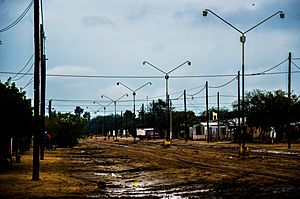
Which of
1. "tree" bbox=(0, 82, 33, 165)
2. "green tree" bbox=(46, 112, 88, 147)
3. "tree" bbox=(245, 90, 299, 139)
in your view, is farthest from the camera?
"tree" bbox=(245, 90, 299, 139)

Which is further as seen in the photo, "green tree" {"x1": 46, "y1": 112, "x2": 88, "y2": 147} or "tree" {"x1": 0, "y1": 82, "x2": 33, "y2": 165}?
"green tree" {"x1": 46, "y1": 112, "x2": 88, "y2": 147}

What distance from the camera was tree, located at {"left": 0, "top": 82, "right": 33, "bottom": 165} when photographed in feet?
75.3

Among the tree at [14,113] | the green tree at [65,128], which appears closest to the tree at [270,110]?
the green tree at [65,128]

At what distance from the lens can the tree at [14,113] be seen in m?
22.9

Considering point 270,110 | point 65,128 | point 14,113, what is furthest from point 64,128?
point 14,113

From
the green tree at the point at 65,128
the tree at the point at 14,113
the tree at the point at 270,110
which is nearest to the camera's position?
the tree at the point at 14,113

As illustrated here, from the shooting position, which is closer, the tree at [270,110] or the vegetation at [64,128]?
the vegetation at [64,128]

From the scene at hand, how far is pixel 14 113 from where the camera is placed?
2311 centimetres

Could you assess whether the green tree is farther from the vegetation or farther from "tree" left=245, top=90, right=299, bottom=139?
"tree" left=245, top=90, right=299, bottom=139

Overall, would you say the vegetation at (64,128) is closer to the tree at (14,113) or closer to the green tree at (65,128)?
the green tree at (65,128)

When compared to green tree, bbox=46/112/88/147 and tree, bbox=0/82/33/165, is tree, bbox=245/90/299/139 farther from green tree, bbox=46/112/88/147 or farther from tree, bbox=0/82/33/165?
tree, bbox=0/82/33/165

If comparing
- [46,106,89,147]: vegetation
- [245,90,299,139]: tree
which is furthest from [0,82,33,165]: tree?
[245,90,299,139]: tree

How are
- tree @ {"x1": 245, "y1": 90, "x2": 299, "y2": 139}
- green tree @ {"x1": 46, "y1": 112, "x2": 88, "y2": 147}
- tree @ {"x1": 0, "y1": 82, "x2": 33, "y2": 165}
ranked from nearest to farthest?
tree @ {"x1": 0, "y1": 82, "x2": 33, "y2": 165} → green tree @ {"x1": 46, "y1": 112, "x2": 88, "y2": 147} → tree @ {"x1": 245, "y1": 90, "x2": 299, "y2": 139}

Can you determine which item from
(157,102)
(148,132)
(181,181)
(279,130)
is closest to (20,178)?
→ (181,181)
